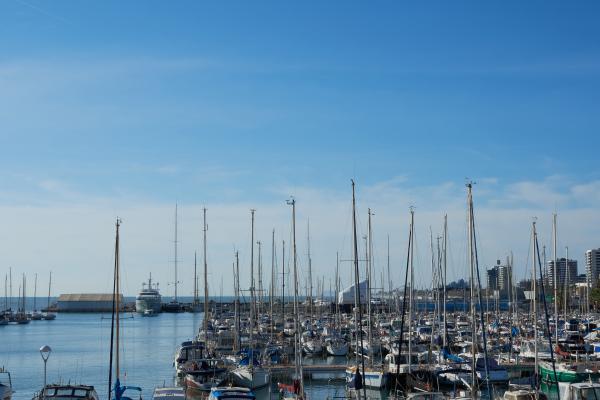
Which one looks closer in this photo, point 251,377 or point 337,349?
point 251,377

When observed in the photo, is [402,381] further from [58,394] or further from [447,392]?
[58,394]

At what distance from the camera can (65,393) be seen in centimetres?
4150

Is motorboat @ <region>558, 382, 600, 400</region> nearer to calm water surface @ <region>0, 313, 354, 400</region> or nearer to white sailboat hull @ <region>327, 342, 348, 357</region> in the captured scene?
calm water surface @ <region>0, 313, 354, 400</region>

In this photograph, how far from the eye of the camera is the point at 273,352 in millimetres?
69125

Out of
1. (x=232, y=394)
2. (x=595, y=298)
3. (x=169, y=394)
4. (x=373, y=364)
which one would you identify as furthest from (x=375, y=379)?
(x=595, y=298)

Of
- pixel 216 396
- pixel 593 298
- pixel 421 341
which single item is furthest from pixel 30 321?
pixel 216 396

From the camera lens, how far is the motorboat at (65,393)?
133 ft

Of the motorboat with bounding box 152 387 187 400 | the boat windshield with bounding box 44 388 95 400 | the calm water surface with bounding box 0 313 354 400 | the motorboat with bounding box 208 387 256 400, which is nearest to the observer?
the boat windshield with bounding box 44 388 95 400

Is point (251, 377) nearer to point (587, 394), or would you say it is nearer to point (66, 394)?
point (66, 394)

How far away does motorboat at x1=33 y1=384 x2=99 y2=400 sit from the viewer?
133 feet

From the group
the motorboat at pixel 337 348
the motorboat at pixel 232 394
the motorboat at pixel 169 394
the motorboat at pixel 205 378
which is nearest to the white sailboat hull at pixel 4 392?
the motorboat at pixel 169 394

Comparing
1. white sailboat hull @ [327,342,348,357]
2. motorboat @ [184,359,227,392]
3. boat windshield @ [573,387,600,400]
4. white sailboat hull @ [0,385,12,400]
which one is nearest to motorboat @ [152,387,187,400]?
motorboat @ [184,359,227,392]

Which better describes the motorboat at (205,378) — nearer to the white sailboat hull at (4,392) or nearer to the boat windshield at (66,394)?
the boat windshield at (66,394)

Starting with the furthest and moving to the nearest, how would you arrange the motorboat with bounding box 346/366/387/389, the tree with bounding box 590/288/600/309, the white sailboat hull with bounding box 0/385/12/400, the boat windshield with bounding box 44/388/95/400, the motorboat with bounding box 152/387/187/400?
the tree with bounding box 590/288/600/309 < the motorboat with bounding box 346/366/387/389 < the motorboat with bounding box 152/387/187/400 < the white sailboat hull with bounding box 0/385/12/400 < the boat windshield with bounding box 44/388/95/400
